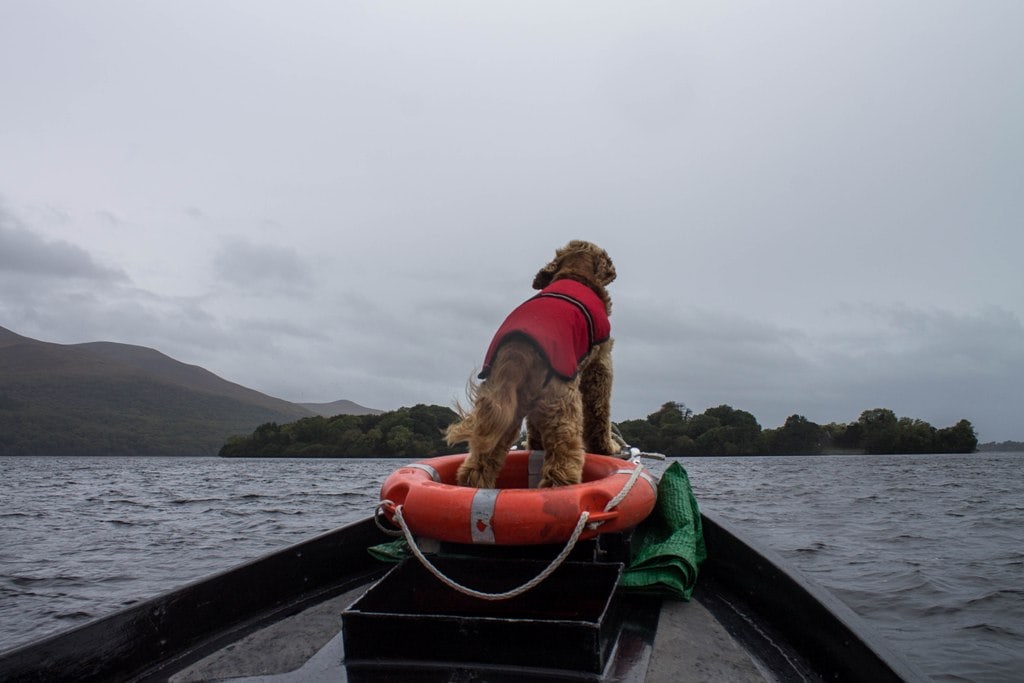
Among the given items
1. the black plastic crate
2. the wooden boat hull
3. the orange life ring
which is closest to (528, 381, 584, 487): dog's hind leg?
the orange life ring

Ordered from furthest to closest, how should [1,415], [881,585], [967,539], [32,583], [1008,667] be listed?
[1,415], [967,539], [32,583], [881,585], [1008,667]

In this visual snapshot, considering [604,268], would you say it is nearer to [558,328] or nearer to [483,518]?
[558,328]

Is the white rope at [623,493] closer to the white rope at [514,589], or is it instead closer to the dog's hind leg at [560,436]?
the white rope at [514,589]

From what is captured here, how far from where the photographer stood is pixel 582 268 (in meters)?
4.66

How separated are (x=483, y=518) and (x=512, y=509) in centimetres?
14

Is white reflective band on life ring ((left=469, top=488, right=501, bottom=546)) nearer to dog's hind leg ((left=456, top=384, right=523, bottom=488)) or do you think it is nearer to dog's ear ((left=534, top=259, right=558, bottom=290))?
dog's hind leg ((left=456, top=384, right=523, bottom=488))

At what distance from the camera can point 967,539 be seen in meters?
9.50

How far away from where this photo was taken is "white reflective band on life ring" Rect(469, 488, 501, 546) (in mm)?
2842

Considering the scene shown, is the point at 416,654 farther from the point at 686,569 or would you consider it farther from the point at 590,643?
the point at 686,569

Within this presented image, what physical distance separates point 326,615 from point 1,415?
12265 cm

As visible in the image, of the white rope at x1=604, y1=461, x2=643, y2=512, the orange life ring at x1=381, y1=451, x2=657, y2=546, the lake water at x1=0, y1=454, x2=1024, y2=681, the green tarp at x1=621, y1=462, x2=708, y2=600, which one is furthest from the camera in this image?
the lake water at x1=0, y1=454, x2=1024, y2=681

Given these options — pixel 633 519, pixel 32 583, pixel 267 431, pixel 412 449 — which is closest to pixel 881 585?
pixel 633 519

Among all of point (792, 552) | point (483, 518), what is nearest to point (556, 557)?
point (483, 518)

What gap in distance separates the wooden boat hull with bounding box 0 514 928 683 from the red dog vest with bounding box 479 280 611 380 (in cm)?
142
